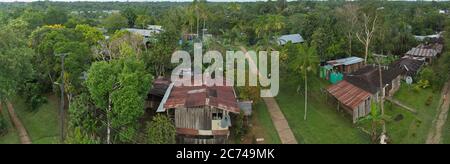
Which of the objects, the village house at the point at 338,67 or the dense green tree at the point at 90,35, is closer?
the village house at the point at 338,67

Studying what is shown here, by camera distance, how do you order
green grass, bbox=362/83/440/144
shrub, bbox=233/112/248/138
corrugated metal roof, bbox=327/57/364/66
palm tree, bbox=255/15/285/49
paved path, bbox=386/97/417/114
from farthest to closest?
palm tree, bbox=255/15/285/49 → corrugated metal roof, bbox=327/57/364/66 → paved path, bbox=386/97/417/114 → green grass, bbox=362/83/440/144 → shrub, bbox=233/112/248/138

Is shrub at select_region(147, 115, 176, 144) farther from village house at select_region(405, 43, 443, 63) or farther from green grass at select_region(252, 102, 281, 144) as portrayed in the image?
village house at select_region(405, 43, 443, 63)

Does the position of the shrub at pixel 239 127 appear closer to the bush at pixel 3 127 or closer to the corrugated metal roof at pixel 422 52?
the bush at pixel 3 127

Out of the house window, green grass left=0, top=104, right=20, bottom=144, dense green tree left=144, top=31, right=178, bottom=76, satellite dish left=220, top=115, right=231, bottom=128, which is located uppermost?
dense green tree left=144, top=31, right=178, bottom=76

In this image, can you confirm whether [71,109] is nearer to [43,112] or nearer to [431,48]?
[43,112]

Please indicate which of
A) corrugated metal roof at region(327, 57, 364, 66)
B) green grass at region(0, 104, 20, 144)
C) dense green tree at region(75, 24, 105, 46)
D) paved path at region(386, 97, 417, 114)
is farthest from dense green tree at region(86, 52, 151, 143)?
corrugated metal roof at region(327, 57, 364, 66)

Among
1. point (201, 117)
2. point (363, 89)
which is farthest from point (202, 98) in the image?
point (363, 89)

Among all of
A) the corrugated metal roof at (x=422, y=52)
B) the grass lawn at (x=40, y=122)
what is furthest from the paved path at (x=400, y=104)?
the grass lawn at (x=40, y=122)
